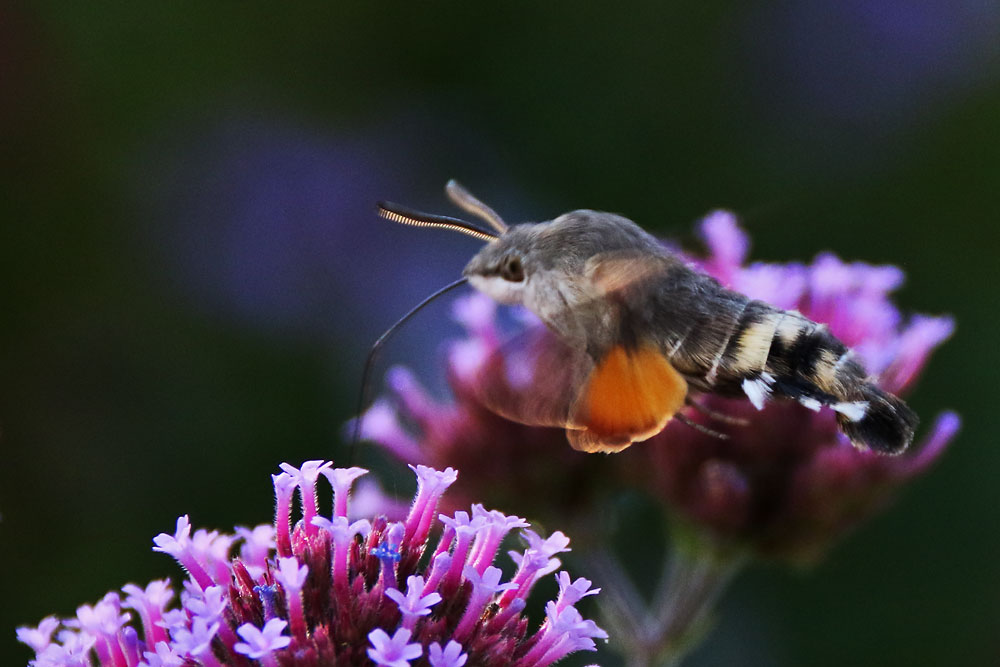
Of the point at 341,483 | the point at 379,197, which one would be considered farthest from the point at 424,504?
the point at 379,197

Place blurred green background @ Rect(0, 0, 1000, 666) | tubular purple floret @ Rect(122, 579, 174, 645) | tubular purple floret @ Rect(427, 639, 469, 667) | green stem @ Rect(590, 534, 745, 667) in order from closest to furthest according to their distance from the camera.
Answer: tubular purple floret @ Rect(427, 639, 469, 667), tubular purple floret @ Rect(122, 579, 174, 645), green stem @ Rect(590, 534, 745, 667), blurred green background @ Rect(0, 0, 1000, 666)

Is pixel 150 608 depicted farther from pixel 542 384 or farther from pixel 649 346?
pixel 649 346

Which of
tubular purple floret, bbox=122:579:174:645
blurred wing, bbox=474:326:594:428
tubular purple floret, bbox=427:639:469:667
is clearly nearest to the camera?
tubular purple floret, bbox=427:639:469:667

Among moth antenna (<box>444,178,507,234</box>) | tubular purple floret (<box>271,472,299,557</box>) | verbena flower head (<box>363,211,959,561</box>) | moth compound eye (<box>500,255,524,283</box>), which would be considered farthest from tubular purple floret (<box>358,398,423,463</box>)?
tubular purple floret (<box>271,472,299,557</box>)

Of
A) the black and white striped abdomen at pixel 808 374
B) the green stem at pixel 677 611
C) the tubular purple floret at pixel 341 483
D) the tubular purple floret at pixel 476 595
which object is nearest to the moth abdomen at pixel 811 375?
the black and white striped abdomen at pixel 808 374

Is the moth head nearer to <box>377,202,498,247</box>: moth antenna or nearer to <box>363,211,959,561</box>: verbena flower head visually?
<box>377,202,498,247</box>: moth antenna

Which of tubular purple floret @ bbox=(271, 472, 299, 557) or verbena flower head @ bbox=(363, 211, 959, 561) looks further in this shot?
verbena flower head @ bbox=(363, 211, 959, 561)
